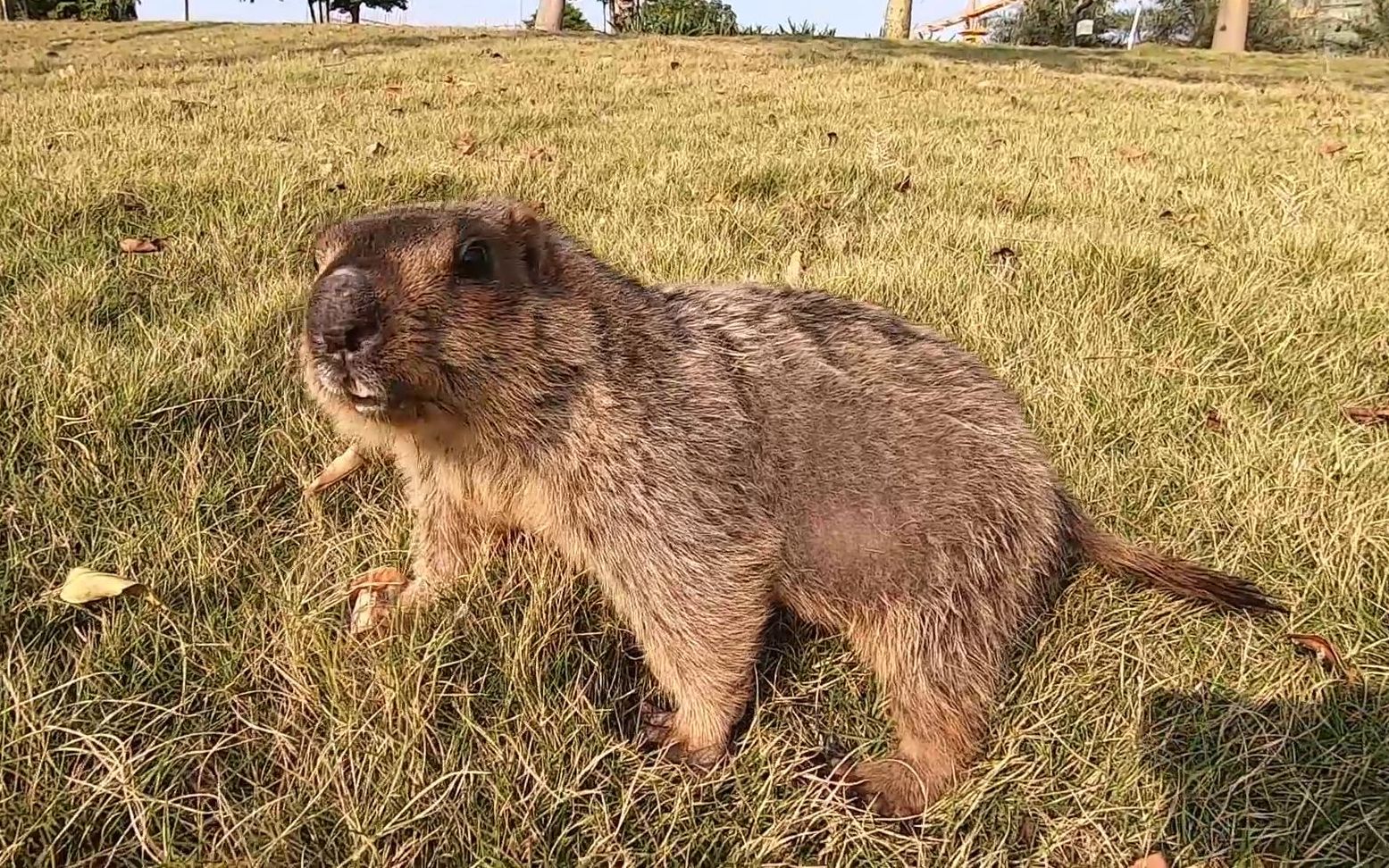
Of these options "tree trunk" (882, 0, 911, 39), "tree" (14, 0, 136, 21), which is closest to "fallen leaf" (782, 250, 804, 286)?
"tree trunk" (882, 0, 911, 39)

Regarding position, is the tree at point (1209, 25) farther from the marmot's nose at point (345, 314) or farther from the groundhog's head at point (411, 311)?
the marmot's nose at point (345, 314)

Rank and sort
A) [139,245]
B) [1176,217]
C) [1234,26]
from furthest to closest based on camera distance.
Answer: [1234,26] < [1176,217] < [139,245]

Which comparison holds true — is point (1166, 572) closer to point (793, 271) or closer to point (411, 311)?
point (411, 311)

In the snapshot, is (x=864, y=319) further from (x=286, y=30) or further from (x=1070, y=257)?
(x=286, y=30)

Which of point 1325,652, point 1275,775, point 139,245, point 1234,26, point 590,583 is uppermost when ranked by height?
point 1234,26

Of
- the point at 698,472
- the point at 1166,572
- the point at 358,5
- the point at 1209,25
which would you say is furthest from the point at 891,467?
the point at 358,5

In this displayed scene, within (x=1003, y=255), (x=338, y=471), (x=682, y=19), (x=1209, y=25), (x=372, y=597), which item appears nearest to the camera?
(x=372, y=597)

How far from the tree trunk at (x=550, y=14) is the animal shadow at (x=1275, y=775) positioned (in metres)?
17.8

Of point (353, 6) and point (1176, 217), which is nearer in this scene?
point (1176, 217)

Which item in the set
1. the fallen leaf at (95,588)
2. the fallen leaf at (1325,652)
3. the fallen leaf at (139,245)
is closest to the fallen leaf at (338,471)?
the fallen leaf at (95,588)

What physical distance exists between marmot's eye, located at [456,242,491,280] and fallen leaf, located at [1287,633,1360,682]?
6.59 feet

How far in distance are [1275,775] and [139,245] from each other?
13.8 ft

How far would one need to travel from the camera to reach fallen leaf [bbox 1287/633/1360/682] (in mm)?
2101

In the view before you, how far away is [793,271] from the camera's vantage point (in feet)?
13.2
